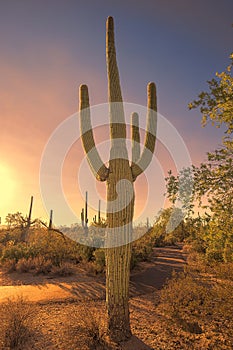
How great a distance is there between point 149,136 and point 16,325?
205 inches

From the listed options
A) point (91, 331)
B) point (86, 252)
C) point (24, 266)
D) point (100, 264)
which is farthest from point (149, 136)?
point (24, 266)

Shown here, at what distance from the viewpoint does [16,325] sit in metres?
5.11

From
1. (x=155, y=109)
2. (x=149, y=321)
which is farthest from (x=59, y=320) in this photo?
(x=155, y=109)

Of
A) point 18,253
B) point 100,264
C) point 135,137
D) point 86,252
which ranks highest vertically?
point 135,137

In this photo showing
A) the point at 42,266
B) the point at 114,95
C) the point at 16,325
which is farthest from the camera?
the point at 42,266

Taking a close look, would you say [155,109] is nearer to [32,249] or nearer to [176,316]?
[176,316]

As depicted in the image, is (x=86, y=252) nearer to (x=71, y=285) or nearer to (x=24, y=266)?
(x=24, y=266)

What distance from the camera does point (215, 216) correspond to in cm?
530

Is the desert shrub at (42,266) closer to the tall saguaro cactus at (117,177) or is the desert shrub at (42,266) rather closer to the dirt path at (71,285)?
the dirt path at (71,285)

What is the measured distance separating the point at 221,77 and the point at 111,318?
235 inches

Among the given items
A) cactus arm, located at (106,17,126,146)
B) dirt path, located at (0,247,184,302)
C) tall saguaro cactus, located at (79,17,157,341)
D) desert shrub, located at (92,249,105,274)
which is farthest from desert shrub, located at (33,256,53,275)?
cactus arm, located at (106,17,126,146)

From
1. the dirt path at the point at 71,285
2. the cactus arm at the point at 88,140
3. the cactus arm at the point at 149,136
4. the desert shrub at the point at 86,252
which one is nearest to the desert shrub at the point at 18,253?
the dirt path at the point at 71,285

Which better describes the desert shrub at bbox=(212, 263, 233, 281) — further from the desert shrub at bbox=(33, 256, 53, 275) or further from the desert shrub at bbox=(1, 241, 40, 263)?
the desert shrub at bbox=(1, 241, 40, 263)

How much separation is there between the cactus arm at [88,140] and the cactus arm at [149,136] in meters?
0.78
